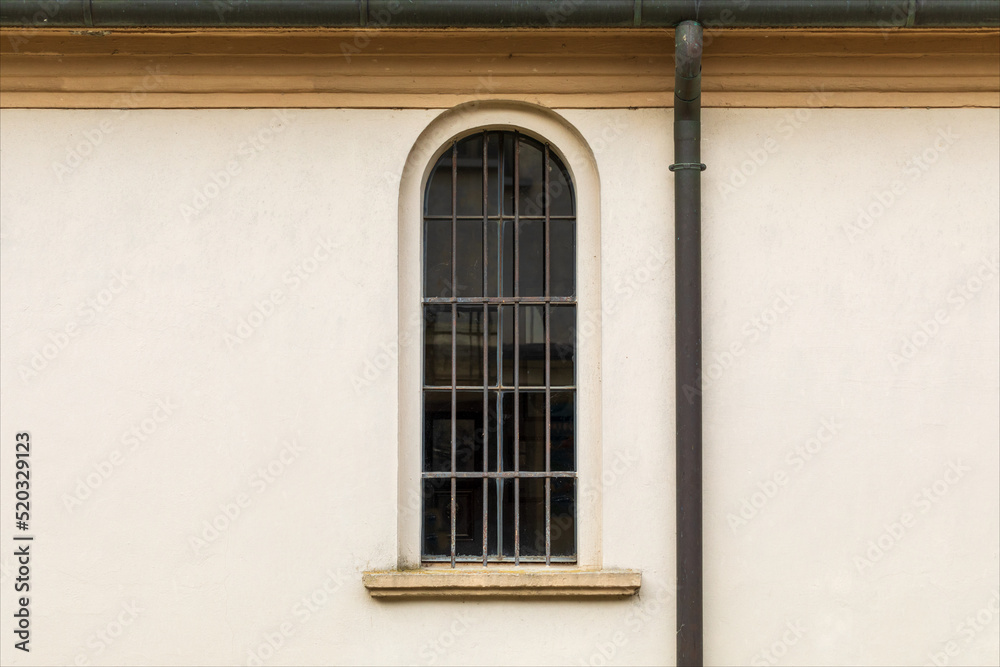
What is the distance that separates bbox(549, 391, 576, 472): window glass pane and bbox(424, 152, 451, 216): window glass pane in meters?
1.35

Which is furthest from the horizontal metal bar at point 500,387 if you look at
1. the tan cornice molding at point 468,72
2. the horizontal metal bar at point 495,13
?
the horizontal metal bar at point 495,13

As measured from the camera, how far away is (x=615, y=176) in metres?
5.21

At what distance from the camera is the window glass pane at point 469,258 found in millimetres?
5375

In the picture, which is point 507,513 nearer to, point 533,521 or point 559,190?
point 533,521

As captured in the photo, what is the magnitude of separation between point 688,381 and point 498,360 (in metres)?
1.16

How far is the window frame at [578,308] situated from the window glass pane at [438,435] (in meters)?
0.07

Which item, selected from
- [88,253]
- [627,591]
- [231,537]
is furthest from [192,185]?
[627,591]

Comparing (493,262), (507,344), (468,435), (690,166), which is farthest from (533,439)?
(690,166)

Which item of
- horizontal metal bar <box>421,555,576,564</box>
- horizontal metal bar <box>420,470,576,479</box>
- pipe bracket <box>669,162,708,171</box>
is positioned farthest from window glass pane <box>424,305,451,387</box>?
pipe bracket <box>669,162,708,171</box>

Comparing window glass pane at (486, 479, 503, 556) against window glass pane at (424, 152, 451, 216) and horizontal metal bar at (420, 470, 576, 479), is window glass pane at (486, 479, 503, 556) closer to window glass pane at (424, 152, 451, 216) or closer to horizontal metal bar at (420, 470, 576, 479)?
horizontal metal bar at (420, 470, 576, 479)

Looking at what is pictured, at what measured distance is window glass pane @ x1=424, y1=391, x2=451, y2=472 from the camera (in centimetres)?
533

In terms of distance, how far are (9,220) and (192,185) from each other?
1.11 metres

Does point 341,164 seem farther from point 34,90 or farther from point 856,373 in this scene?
point 856,373

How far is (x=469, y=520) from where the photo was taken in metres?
5.31
